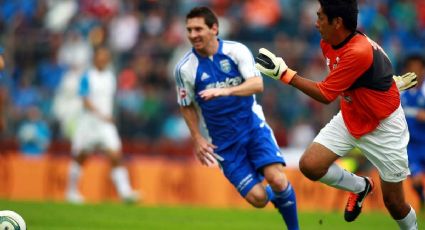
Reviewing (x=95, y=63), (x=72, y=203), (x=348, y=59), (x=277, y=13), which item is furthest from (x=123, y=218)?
(x=277, y=13)

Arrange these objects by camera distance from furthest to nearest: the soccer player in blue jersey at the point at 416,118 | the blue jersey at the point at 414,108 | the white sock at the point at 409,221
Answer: the blue jersey at the point at 414,108 → the soccer player in blue jersey at the point at 416,118 → the white sock at the point at 409,221

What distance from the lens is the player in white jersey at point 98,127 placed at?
722 inches

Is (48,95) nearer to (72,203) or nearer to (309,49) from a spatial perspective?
(72,203)

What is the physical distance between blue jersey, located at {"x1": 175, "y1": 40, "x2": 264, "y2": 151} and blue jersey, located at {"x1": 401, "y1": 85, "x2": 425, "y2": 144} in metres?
4.22

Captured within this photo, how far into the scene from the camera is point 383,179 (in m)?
10.1

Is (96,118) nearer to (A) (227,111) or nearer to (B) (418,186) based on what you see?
(B) (418,186)

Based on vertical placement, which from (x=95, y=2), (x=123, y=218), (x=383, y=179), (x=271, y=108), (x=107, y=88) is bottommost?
(x=383, y=179)

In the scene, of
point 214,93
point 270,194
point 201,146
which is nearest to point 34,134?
point 201,146

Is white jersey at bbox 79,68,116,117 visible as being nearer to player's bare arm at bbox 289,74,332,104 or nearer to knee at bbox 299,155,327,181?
knee at bbox 299,155,327,181

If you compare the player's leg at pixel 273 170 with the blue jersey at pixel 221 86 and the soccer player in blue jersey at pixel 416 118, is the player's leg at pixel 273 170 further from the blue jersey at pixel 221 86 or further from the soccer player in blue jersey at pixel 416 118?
the soccer player in blue jersey at pixel 416 118

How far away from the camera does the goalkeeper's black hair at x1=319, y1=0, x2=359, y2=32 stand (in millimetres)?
9531

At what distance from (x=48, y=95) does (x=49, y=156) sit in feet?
4.86

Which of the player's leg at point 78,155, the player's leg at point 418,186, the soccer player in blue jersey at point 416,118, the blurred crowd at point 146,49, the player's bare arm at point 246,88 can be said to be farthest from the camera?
the blurred crowd at point 146,49

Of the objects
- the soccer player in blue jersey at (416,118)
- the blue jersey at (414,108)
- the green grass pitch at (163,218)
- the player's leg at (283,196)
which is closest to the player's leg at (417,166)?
the soccer player in blue jersey at (416,118)
